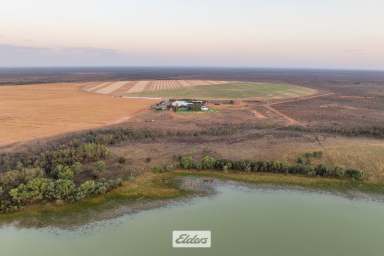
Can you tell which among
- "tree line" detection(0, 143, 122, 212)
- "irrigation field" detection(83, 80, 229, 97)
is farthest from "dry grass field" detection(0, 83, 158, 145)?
"irrigation field" detection(83, 80, 229, 97)

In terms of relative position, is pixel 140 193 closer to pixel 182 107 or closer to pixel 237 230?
pixel 237 230

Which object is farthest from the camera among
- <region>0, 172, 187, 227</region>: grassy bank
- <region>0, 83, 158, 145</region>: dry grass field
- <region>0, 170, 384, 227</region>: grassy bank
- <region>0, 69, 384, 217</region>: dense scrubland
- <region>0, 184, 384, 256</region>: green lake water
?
<region>0, 83, 158, 145</region>: dry grass field

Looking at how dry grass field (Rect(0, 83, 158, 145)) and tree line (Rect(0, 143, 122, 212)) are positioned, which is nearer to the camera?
tree line (Rect(0, 143, 122, 212))

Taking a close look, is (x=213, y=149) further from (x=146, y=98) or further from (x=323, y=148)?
(x=146, y=98)

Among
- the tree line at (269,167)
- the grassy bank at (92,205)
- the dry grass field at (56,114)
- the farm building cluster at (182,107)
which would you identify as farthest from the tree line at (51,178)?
the farm building cluster at (182,107)

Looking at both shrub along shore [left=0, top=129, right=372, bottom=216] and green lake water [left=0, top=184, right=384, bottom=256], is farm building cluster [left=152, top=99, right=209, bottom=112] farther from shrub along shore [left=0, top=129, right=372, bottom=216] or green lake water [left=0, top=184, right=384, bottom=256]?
green lake water [left=0, top=184, right=384, bottom=256]

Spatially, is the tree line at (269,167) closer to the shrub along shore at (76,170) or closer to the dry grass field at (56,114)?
the shrub along shore at (76,170)
